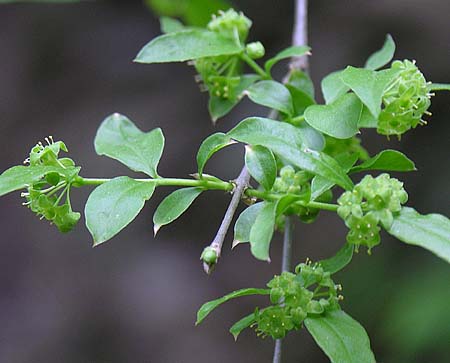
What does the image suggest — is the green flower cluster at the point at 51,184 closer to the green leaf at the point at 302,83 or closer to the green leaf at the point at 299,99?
the green leaf at the point at 299,99

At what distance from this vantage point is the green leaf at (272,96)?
1.42 meters

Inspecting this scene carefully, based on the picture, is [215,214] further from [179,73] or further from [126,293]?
[179,73]

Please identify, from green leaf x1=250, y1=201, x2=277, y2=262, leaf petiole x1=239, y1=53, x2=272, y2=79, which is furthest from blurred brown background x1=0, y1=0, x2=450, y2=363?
green leaf x1=250, y1=201, x2=277, y2=262

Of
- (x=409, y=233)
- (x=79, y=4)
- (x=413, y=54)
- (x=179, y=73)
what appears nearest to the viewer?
(x=409, y=233)

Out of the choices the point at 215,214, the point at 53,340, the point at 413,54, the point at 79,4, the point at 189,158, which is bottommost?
the point at 53,340

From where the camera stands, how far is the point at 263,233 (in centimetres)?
96

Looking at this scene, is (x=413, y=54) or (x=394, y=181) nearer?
(x=394, y=181)

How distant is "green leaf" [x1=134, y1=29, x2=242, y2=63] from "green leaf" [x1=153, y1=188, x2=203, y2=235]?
0.34 metres

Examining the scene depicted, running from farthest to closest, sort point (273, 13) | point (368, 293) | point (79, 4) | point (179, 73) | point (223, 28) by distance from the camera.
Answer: point (79, 4)
point (179, 73)
point (273, 13)
point (368, 293)
point (223, 28)

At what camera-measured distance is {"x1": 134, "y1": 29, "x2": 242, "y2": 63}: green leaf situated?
139 cm

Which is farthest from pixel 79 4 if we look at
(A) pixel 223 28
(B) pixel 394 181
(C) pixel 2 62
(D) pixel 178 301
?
(B) pixel 394 181

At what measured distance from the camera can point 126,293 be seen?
12.8ft

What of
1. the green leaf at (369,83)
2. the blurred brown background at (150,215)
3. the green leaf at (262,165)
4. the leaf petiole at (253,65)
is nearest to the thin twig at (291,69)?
the leaf petiole at (253,65)

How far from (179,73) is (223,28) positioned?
107 inches
